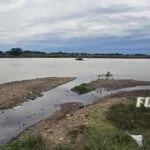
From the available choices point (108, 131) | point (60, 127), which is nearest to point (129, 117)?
point (108, 131)

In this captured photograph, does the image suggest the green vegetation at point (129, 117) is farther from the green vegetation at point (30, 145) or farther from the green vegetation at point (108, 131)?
the green vegetation at point (30, 145)

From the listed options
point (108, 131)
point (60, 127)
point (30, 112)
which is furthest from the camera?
point (30, 112)

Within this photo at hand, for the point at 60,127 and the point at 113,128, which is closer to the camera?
the point at 113,128

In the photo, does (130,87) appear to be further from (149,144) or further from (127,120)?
(149,144)

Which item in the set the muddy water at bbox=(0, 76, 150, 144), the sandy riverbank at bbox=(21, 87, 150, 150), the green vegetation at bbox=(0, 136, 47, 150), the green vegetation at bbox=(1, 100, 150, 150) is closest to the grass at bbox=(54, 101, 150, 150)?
the green vegetation at bbox=(1, 100, 150, 150)

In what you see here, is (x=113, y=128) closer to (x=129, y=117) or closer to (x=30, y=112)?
(x=129, y=117)

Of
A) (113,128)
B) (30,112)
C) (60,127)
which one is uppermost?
(113,128)

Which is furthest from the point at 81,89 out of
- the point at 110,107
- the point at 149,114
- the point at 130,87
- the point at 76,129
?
the point at 76,129

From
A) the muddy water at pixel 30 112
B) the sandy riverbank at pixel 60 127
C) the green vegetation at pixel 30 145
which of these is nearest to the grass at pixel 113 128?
the sandy riverbank at pixel 60 127

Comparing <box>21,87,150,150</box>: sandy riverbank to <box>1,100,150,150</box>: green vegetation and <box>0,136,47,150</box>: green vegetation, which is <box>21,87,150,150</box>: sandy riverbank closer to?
<box>1,100,150,150</box>: green vegetation

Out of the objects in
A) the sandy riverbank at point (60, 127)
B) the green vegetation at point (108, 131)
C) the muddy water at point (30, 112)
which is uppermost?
the green vegetation at point (108, 131)

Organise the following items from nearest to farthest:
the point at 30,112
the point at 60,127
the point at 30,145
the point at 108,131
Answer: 1. the point at 30,145
2. the point at 108,131
3. the point at 60,127
4. the point at 30,112

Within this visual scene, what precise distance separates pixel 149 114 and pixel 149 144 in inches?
298

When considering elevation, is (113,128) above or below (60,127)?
above
